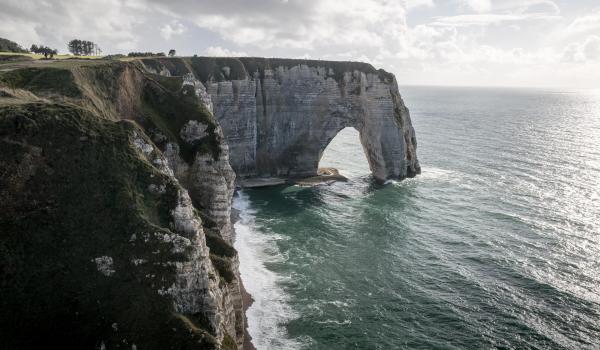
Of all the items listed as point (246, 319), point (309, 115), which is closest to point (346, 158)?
point (309, 115)

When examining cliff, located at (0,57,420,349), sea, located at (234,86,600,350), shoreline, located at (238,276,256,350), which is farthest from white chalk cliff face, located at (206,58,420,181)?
cliff, located at (0,57,420,349)

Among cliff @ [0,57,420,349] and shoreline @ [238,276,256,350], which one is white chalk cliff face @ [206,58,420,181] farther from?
cliff @ [0,57,420,349]

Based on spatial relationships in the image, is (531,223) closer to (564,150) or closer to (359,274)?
(359,274)

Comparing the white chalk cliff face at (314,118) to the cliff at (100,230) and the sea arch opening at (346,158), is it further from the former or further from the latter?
the cliff at (100,230)

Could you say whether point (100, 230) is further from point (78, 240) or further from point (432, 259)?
point (432, 259)

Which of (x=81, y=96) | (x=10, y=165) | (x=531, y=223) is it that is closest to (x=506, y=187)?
(x=531, y=223)
